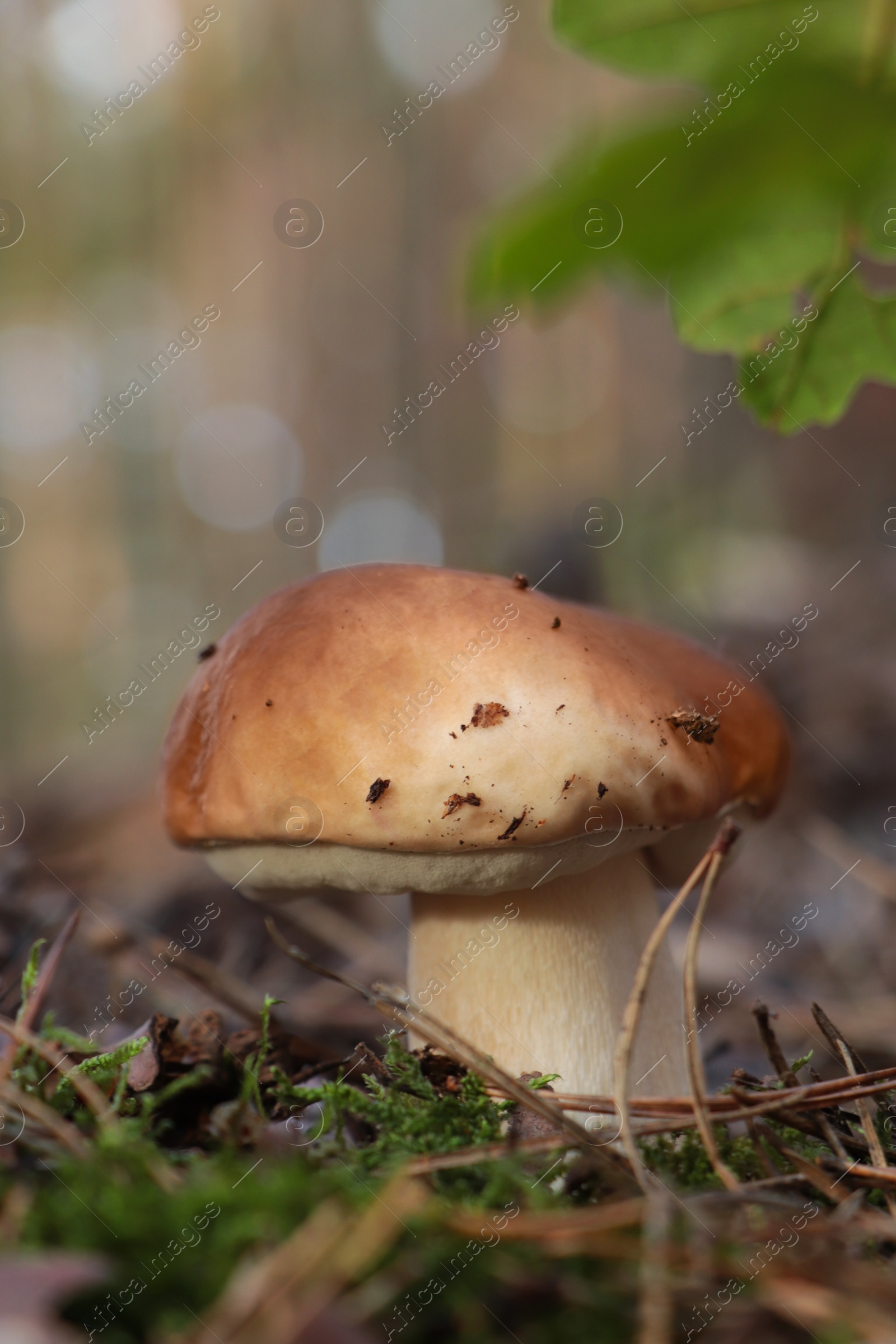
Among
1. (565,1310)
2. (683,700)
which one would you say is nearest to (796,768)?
(683,700)

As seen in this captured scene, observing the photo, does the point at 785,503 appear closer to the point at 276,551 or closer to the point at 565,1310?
the point at 565,1310

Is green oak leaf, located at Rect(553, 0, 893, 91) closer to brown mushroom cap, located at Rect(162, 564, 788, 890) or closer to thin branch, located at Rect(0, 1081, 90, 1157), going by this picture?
brown mushroom cap, located at Rect(162, 564, 788, 890)

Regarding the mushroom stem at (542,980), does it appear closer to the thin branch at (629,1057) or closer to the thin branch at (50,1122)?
the thin branch at (629,1057)

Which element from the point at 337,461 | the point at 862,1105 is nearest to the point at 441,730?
the point at 862,1105

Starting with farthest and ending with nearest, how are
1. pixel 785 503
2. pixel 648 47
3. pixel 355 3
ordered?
pixel 355 3
pixel 785 503
pixel 648 47

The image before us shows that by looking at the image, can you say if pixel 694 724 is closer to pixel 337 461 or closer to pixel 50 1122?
pixel 50 1122

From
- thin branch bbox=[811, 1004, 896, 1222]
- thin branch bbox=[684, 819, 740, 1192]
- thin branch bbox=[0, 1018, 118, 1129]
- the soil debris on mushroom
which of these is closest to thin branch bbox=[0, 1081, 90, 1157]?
thin branch bbox=[0, 1018, 118, 1129]

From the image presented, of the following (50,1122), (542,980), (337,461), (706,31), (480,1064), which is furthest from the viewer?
(337,461)

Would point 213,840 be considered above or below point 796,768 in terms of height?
above
